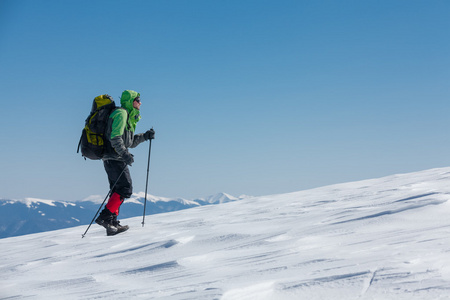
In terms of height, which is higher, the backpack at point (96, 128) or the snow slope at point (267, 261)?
the backpack at point (96, 128)

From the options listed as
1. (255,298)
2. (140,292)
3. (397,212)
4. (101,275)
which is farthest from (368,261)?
(101,275)

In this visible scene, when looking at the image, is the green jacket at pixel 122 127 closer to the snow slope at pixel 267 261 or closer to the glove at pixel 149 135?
the glove at pixel 149 135

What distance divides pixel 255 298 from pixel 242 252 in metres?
1.22

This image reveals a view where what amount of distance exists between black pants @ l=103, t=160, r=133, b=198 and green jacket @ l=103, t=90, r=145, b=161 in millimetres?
147

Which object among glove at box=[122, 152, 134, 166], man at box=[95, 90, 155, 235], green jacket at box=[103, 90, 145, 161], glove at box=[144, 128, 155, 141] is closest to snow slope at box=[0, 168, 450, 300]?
man at box=[95, 90, 155, 235]

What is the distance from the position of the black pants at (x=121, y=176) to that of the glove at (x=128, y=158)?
186mm

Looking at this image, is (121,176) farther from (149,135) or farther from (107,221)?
(149,135)

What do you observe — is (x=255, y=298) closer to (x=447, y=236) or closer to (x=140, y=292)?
(x=140, y=292)

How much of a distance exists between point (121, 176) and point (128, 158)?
1.38 feet

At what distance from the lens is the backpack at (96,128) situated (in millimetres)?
5148

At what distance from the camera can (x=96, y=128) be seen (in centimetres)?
515

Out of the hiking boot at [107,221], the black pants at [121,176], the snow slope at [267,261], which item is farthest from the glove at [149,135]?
the snow slope at [267,261]

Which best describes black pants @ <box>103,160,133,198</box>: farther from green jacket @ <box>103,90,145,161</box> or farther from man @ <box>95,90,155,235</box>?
green jacket @ <box>103,90,145,161</box>

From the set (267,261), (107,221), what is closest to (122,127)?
(107,221)
